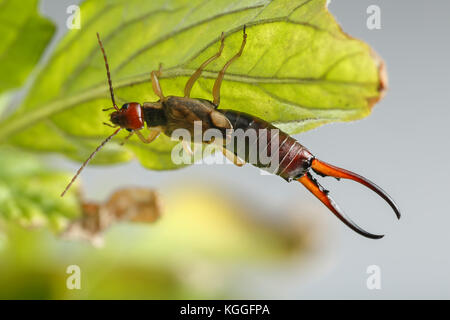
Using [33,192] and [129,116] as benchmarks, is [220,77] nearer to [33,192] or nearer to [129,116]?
[129,116]

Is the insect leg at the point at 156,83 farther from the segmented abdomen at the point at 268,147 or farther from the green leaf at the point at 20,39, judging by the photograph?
the green leaf at the point at 20,39

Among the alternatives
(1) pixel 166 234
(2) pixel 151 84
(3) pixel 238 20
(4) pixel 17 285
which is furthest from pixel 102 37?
(1) pixel 166 234

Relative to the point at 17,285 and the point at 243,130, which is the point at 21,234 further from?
the point at 243,130

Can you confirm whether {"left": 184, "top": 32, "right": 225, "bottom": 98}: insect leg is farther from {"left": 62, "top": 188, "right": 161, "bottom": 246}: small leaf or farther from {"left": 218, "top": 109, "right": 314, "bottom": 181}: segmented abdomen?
{"left": 62, "top": 188, "right": 161, "bottom": 246}: small leaf

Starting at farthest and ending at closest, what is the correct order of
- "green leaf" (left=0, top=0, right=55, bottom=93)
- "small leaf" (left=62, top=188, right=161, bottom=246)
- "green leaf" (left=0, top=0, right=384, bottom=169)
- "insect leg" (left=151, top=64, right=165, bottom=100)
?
"small leaf" (left=62, top=188, right=161, bottom=246), "green leaf" (left=0, top=0, right=55, bottom=93), "insect leg" (left=151, top=64, right=165, bottom=100), "green leaf" (left=0, top=0, right=384, bottom=169)

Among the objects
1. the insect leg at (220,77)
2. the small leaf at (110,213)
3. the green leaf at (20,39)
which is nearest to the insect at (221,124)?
the insect leg at (220,77)

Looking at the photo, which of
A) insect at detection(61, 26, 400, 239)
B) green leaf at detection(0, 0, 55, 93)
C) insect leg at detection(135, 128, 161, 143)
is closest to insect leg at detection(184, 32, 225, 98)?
insect at detection(61, 26, 400, 239)
